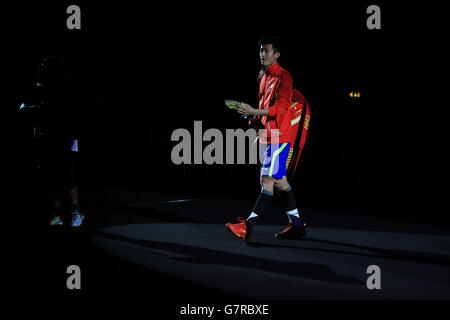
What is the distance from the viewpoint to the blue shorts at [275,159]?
6.01 meters

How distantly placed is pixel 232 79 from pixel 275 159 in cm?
1025

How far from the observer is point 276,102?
5.83 m

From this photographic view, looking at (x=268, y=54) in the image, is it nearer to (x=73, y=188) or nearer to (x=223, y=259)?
(x=223, y=259)

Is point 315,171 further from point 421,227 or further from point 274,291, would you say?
point 274,291

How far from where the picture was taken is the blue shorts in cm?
601

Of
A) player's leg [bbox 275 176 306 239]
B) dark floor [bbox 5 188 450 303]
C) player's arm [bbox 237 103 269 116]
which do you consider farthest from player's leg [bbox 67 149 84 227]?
player's leg [bbox 275 176 306 239]

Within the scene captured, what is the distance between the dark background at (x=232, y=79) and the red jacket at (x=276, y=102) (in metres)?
6.34

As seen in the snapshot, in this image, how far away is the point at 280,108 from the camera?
229 inches

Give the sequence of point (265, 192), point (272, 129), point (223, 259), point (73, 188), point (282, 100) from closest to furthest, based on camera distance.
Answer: point (223, 259) < point (282, 100) < point (272, 129) < point (265, 192) < point (73, 188)

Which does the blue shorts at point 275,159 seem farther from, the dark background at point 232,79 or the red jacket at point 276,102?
the dark background at point 232,79

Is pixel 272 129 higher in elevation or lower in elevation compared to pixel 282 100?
lower

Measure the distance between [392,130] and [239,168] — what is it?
4277mm

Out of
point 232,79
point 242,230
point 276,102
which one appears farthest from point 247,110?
point 232,79

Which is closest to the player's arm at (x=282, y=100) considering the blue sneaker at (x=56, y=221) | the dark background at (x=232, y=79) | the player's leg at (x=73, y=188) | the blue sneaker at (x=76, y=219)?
the player's leg at (x=73, y=188)
